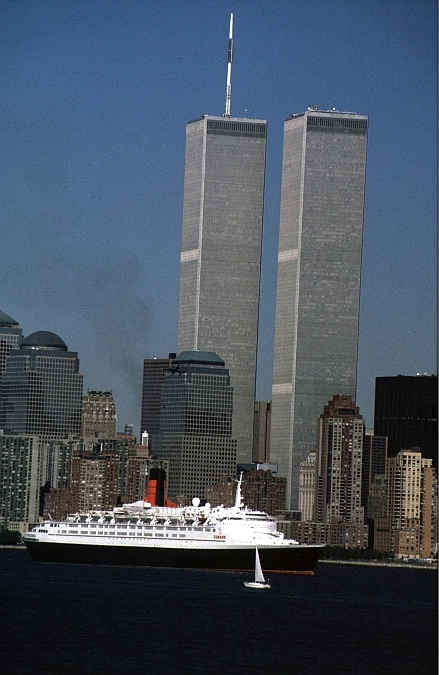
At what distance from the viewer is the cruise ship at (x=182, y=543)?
4459 centimetres

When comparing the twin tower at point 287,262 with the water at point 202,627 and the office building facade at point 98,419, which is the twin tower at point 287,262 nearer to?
the office building facade at point 98,419

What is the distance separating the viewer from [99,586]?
35.0 meters

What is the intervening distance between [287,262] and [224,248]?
13.3 feet

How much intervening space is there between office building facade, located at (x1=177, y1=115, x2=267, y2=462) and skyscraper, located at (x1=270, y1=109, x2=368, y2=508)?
2.05 m

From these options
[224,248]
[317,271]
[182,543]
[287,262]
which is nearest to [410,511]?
[317,271]

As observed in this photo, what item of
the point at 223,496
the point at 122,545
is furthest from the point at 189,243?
the point at 122,545

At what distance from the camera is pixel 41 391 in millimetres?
80688

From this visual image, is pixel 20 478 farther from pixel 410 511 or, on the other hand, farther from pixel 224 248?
pixel 224 248

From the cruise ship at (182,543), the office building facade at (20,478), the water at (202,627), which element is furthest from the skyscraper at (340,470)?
the water at (202,627)

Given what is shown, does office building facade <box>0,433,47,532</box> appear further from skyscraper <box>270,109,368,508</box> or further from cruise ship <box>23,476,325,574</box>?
cruise ship <box>23,476,325,574</box>

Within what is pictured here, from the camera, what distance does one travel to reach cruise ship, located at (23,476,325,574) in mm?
44594

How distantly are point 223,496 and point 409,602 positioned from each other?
39105 mm

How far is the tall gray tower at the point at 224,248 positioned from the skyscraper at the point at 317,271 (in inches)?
80.1

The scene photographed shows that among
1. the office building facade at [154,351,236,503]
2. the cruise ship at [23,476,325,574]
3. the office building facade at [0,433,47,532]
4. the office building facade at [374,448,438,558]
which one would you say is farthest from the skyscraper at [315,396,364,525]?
the cruise ship at [23,476,325,574]
